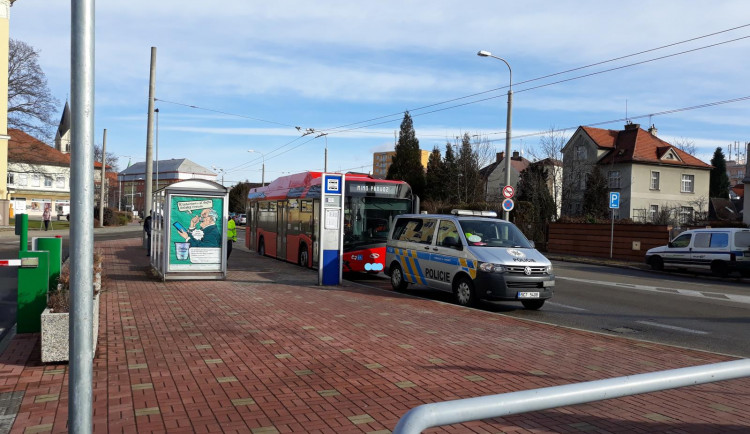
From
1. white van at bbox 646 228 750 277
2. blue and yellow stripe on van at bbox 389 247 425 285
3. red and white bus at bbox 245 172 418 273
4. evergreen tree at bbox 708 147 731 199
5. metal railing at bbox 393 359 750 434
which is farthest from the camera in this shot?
evergreen tree at bbox 708 147 731 199

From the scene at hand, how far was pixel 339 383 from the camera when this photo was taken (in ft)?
19.6

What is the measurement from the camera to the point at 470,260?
463 inches

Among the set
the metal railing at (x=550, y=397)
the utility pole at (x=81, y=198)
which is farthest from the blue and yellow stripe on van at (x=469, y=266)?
the utility pole at (x=81, y=198)

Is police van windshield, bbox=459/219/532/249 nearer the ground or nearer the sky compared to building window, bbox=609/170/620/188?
nearer the ground

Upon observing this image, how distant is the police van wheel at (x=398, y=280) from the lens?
14094 mm

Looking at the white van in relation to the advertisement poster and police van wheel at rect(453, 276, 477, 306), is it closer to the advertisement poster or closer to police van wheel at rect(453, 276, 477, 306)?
police van wheel at rect(453, 276, 477, 306)

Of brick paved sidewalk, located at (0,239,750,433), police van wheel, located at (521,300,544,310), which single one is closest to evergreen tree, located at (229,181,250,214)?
police van wheel, located at (521,300,544,310)

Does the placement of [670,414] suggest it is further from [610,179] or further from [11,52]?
[11,52]

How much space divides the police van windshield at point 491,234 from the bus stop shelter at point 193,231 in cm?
545

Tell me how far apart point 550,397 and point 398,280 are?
1147 cm

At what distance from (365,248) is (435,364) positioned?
9696 millimetres

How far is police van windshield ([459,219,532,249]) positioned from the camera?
39.9 feet

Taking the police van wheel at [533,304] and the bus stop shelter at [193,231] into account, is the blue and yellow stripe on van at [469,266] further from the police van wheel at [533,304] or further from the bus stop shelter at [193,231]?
the bus stop shelter at [193,231]

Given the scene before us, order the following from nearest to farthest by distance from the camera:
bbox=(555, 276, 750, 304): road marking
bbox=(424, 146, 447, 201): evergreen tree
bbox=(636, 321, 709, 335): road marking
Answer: bbox=(636, 321, 709, 335): road marking
bbox=(555, 276, 750, 304): road marking
bbox=(424, 146, 447, 201): evergreen tree
